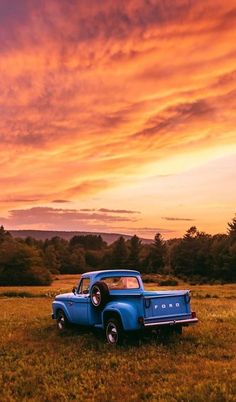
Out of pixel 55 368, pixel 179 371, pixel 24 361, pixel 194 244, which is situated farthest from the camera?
pixel 194 244

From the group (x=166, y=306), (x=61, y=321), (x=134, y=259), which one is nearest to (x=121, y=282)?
(x=166, y=306)

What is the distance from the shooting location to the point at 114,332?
43.5 ft

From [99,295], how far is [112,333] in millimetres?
1262

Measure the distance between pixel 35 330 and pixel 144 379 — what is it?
785 centimetres

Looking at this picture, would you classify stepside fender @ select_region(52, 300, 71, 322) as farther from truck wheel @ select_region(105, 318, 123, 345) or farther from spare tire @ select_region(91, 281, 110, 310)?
truck wheel @ select_region(105, 318, 123, 345)

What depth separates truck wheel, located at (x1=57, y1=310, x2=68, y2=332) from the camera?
1627 cm

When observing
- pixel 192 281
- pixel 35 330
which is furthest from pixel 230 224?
pixel 35 330

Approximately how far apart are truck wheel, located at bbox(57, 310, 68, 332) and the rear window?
97.0 inches

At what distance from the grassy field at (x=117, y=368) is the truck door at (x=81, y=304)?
54cm

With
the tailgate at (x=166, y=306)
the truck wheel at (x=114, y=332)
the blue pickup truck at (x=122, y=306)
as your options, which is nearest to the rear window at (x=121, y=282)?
the blue pickup truck at (x=122, y=306)

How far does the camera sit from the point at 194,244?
368ft

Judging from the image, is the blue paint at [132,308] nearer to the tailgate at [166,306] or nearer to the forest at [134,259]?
the tailgate at [166,306]

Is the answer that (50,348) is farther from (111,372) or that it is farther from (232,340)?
(232,340)

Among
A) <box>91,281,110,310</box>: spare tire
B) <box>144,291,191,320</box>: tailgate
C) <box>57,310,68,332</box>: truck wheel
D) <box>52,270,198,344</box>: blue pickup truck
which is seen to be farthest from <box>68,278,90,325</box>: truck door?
<box>144,291,191,320</box>: tailgate
